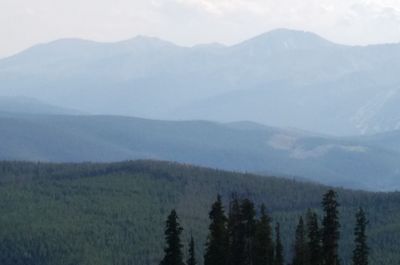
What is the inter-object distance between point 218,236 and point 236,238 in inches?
156

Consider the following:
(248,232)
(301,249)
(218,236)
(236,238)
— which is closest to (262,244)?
(248,232)

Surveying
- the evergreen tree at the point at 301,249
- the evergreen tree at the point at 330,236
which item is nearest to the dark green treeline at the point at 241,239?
the evergreen tree at the point at 301,249

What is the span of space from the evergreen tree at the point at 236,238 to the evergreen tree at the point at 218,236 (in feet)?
5.38

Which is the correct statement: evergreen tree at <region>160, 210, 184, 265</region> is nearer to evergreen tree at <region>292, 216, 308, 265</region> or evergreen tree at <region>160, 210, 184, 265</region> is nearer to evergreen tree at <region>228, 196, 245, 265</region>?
evergreen tree at <region>228, 196, 245, 265</region>

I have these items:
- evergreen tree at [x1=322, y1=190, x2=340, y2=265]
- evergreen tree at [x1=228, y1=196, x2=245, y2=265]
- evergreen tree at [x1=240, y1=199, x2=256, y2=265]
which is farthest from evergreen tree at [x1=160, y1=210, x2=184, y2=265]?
evergreen tree at [x1=322, y1=190, x2=340, y2=265]

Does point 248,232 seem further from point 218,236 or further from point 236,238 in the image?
point 218,236

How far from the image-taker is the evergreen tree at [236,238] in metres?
73.9

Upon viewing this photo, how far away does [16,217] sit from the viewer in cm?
19788

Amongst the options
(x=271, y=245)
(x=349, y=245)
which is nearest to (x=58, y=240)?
(x=349, y=245)

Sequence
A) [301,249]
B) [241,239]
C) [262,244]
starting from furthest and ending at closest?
[301,249], [262,244], [241,239]

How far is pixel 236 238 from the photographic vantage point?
74.6m

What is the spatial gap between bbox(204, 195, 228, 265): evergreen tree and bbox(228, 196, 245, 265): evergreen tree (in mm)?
1641

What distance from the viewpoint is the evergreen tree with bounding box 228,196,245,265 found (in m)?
73.9

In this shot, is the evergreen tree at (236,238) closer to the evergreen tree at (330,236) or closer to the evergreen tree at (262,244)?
the evergreen tree at (262,244)
